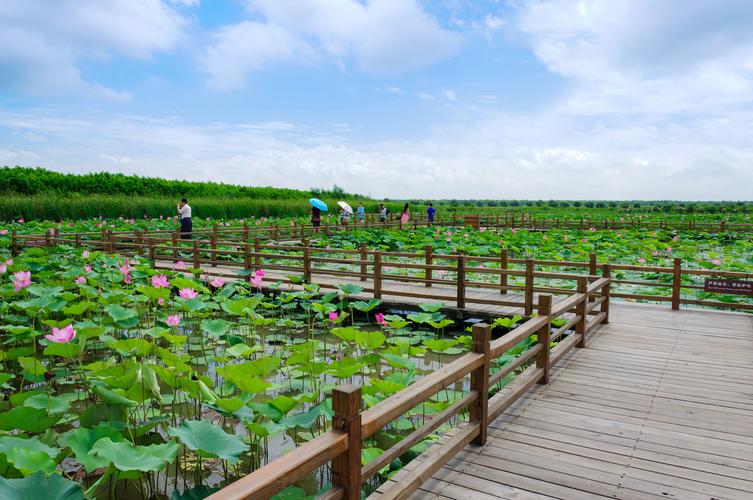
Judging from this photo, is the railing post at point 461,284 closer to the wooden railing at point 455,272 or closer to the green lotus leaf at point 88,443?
the wooden railing at point 455,272

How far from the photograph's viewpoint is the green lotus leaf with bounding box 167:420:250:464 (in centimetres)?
213

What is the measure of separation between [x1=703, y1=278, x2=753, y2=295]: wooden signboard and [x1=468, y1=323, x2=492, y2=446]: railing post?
502 cm

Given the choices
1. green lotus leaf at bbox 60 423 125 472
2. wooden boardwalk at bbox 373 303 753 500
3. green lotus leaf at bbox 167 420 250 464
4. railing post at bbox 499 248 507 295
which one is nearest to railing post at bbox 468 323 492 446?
wooden boardwalk at bbox 373 303 753 500

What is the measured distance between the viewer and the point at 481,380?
2850mm

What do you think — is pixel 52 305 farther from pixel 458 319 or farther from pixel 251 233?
pixel 251 233

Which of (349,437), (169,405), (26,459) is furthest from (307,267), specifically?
(349,437)

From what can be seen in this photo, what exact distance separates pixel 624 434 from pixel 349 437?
6.58ft

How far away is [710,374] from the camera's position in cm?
425

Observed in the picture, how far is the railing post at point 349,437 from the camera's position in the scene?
1826mm

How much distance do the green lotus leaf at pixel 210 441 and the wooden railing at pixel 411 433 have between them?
0.52m

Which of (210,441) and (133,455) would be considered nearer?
(133,455)

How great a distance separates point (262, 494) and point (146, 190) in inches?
1372

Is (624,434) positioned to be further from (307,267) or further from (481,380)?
(307,267)

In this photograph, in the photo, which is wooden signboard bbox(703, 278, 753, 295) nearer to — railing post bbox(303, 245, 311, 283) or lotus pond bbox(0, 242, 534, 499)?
lotus pond bbox(0, 242, 534, 499)
